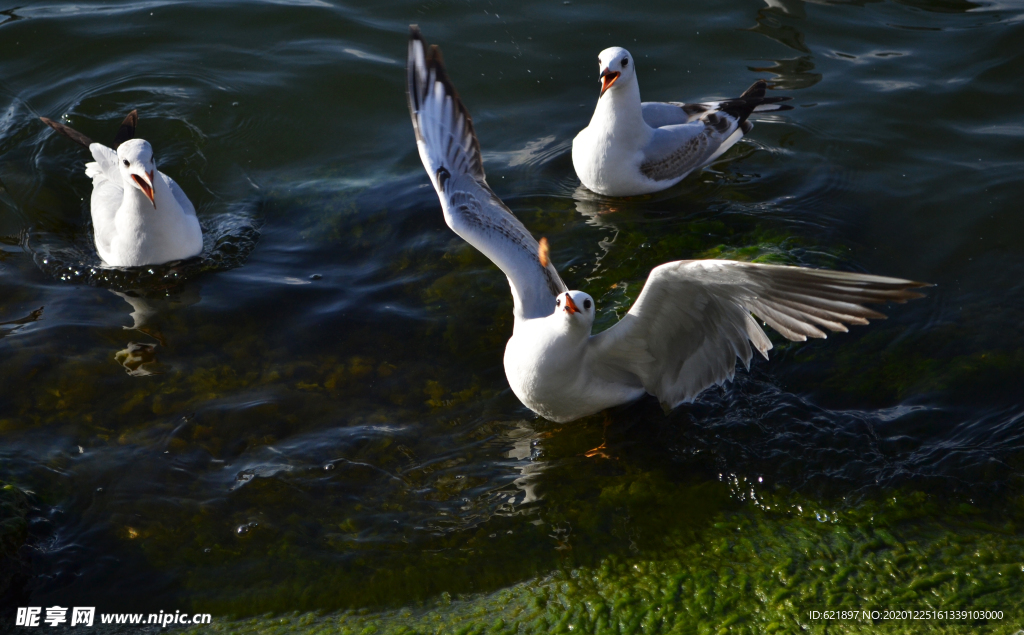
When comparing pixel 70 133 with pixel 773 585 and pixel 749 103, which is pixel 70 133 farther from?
pixel 773 585

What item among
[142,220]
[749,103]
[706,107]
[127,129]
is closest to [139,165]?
[142,220]

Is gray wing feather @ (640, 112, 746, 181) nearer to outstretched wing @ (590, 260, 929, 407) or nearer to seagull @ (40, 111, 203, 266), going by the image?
outstretched wing @ (590, 260, 929, 407)

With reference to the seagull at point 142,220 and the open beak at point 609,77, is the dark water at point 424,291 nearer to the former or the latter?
the seagull at point 142,220

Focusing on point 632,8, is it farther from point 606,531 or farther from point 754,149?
point 606,531

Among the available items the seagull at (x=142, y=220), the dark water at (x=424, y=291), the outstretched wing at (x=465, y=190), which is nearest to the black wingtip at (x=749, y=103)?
the dark water at (x=424, y=291)

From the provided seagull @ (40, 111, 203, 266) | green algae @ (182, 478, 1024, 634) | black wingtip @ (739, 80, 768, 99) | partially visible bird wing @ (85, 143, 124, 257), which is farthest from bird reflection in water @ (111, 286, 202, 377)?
black wingtip @ (739, 80, 768, 99)

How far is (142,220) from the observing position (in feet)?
20.9

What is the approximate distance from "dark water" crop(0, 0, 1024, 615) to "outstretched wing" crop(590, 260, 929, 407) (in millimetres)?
453

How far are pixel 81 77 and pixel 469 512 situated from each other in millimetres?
6771

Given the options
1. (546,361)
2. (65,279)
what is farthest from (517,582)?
(65,279)

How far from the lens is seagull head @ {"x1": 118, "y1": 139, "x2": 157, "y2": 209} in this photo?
624 centimetres

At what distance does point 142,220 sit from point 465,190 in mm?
2523

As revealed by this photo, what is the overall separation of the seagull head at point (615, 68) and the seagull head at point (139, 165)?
141 inches

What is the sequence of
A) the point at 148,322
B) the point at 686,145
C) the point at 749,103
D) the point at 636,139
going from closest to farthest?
the point at 148,322 → the point at 636,139 → the point at 686,145 → the point at 749,103
